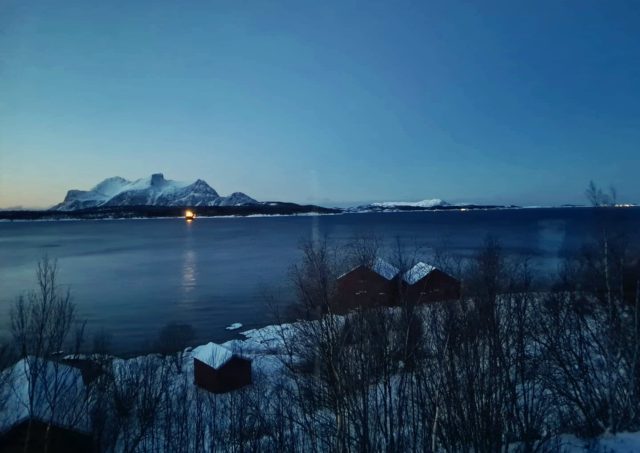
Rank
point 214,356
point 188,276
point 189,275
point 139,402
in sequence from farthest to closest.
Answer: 1. point 189,275
2. point 188,276
3. point 214,356
4. point 139,402

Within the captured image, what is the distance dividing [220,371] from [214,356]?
0.72 m

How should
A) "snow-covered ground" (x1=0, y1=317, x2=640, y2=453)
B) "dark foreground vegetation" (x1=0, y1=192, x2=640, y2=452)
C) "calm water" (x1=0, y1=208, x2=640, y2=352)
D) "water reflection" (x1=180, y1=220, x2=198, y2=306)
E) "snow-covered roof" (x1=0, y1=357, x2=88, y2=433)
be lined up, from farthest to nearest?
"water reflection" (x1=180, y1=220, x2=198, y2=306)
"calm water" (x1=0, y1=208, x2=640, y2=352)
"snow-covered roof" (x1=0, y1=357, x2=88, y2=433)
"snow-covered ground" (x1=0, y1=317, x2=640, y2=453)
"dark foreground vegetation" (x1=0, y1=192, x2=640, y2=452)

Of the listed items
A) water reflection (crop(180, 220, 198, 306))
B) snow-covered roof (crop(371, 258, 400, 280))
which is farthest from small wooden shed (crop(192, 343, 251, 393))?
water reflection (crop(180, 220, 198, 306))

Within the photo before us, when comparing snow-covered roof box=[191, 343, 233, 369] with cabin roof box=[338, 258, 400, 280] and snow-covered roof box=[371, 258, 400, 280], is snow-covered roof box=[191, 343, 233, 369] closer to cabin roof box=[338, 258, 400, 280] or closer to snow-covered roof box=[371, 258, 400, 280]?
cabin roof box=[338, 258, 400, 280]

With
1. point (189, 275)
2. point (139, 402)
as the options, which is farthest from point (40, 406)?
point (189, 275)

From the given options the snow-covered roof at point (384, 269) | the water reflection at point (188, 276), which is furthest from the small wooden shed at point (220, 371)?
the water reflection at point (188, 276)

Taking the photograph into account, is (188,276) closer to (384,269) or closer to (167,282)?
(167,282)

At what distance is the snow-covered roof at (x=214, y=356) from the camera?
62.0 feet

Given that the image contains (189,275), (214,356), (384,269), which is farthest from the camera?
(189,275)

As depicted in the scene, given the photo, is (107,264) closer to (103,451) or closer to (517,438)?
(103,451)

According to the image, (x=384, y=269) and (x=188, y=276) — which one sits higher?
(x=384, y=269)

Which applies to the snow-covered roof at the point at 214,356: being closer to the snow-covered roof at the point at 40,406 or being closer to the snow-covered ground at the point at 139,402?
the snow-covered ground at the point at 139,402

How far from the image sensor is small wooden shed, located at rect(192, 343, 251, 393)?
1891 cm

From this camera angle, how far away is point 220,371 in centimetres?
1888
